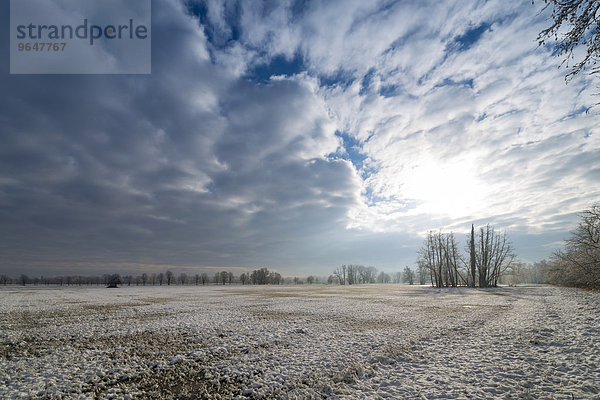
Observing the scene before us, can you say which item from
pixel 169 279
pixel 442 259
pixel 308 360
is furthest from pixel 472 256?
pixel 169 279

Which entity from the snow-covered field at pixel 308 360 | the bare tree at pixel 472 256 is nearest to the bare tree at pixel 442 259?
the bare tree at pixel 472 256

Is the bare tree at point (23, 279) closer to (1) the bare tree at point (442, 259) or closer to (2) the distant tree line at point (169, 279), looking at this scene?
(2) the distant tree line at point (169, 279)

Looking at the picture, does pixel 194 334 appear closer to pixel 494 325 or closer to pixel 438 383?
pixel 438 383

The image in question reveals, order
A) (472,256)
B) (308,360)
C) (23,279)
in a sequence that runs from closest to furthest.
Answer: (308,360)
(472,256)
(23,279)

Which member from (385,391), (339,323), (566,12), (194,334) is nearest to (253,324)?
(194,334)

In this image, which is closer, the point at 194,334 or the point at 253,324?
the point at 194,334

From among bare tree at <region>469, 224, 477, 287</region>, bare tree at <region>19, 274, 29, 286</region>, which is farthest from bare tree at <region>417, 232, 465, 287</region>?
bare tree at <region>19, 274, 29, 286</region>

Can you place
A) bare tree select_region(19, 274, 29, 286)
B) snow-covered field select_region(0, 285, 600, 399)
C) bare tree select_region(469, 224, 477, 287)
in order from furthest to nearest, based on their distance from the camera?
bare tree select_region(19, 274, 29, 286) < bare tree select_region(469, 224, 477, 287) < snow-covered field select_region(0, 285, 600, 399)

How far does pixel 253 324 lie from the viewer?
14984 millimetres

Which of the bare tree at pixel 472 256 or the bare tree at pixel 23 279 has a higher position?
the bare tree at pixel 472 256

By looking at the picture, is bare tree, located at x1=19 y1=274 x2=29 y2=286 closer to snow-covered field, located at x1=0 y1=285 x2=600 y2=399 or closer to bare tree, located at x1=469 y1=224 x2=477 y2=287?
snow-covered field, located at x1=0 y1=285 x2=600 y2=399

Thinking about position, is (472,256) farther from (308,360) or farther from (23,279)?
(23,279)

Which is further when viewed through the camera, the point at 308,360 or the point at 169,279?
the point at 169,279

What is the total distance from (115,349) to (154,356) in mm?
2444
